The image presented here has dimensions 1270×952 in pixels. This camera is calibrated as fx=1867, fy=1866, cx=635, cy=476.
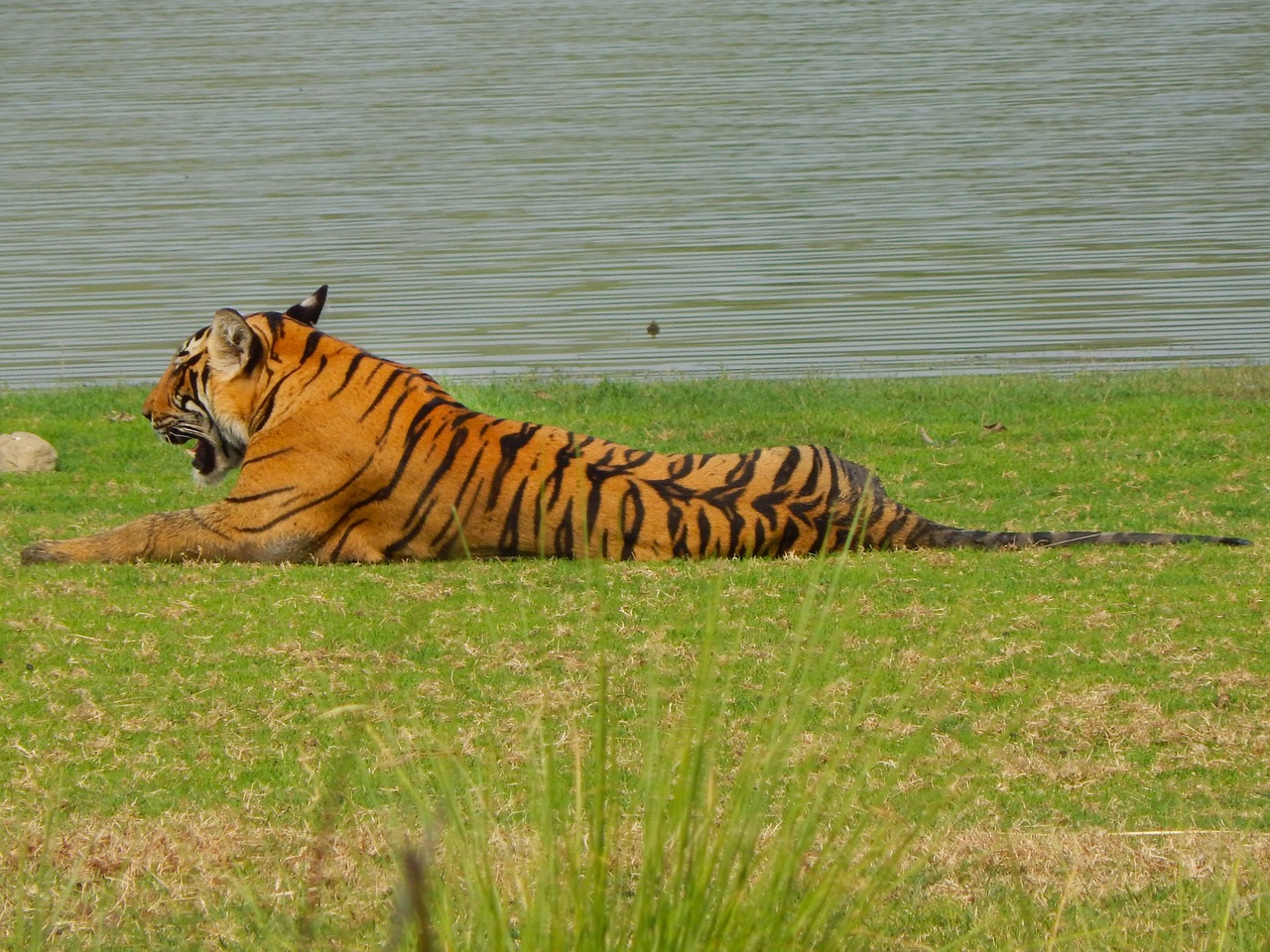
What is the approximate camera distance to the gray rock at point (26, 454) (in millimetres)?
9805

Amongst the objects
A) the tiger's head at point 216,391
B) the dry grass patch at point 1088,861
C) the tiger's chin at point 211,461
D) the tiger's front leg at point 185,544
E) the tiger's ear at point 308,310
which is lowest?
the dry grass patch at point 1088,861

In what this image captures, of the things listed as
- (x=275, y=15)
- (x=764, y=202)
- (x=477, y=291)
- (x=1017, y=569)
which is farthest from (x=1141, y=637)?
(x=275, y=15)

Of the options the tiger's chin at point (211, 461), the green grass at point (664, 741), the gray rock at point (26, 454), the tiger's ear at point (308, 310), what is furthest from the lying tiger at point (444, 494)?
the gray rock at point (26, 454)

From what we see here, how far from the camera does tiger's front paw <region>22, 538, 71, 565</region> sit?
749 centimetres

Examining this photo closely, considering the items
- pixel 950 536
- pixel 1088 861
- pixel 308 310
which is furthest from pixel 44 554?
pixel 1088 861

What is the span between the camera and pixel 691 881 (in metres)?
2.71

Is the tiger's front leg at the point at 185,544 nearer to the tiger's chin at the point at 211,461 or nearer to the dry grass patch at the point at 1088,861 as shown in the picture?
the tiger's chin at the point at 211,461

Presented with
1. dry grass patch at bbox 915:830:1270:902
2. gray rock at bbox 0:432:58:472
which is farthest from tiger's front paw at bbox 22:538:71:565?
dry grass patch at bbox 915:830:1270:902

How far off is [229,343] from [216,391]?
0.21 m

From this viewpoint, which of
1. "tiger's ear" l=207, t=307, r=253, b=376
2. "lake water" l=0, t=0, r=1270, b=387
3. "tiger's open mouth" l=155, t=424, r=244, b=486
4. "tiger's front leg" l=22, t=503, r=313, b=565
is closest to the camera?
"tiger's front leg" l=22, t=503, r=313, b=565

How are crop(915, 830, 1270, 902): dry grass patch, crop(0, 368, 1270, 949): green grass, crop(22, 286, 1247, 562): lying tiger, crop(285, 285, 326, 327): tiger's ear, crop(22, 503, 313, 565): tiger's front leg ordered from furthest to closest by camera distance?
crop(285, 285, 326, 327): tiger's ear, crop(22, 503, 313, 565): tiger's front leg, crop(22, 286, 1247, 562): lying tiger, crop(915, 830, 1270, 902): dry grass patch, crop(0, 368, 1270, 949): green grass

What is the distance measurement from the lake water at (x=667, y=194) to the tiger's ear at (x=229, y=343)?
251 inches

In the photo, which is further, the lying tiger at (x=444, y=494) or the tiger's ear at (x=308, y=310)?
the tiger's ear at (x=308, y=310)

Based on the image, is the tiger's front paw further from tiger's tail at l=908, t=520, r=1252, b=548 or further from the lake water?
the lake water
